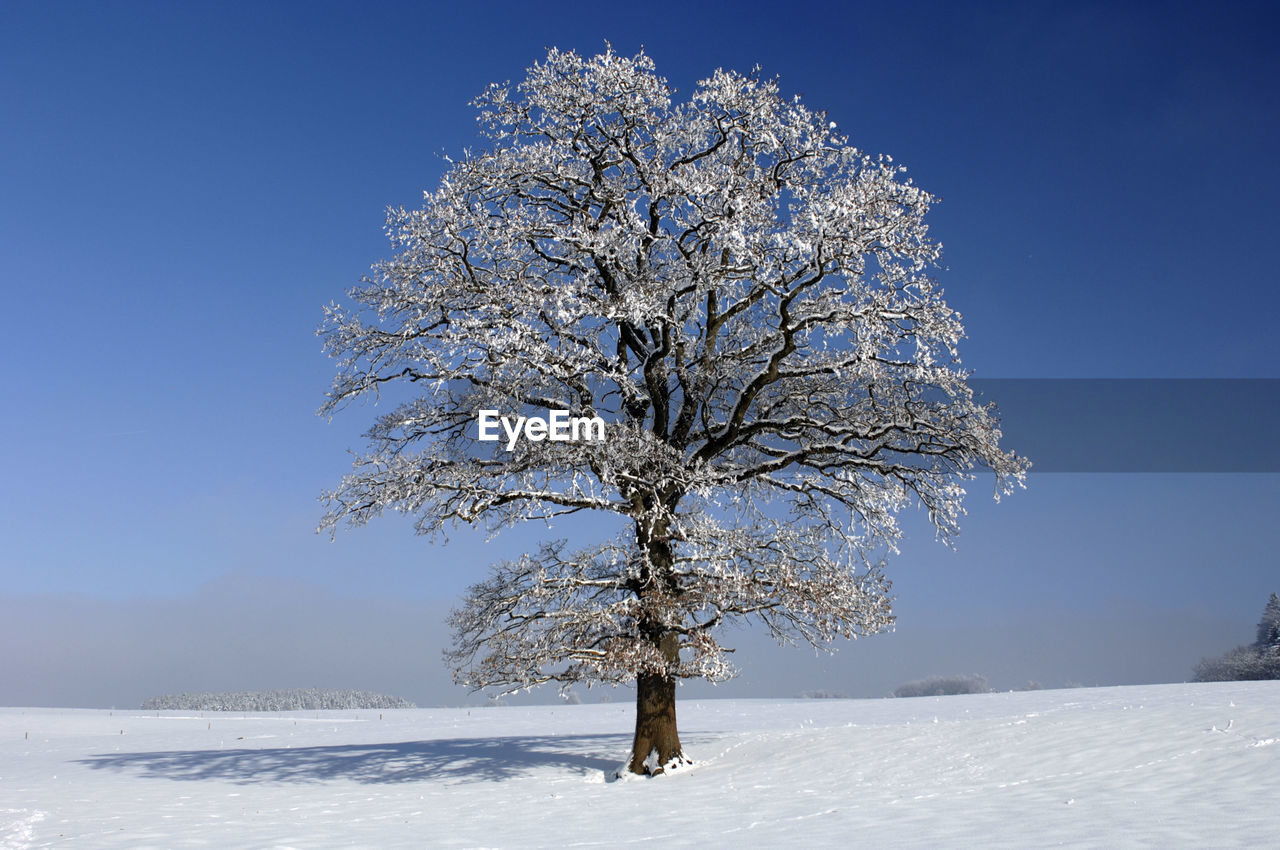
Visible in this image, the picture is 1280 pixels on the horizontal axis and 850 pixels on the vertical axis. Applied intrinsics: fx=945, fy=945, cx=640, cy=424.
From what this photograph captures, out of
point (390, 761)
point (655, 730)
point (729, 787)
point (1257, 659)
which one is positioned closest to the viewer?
point (729, 787)

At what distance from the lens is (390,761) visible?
18656 millimetres

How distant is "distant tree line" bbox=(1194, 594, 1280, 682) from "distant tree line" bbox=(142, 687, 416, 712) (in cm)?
3525

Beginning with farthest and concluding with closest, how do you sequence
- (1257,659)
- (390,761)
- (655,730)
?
(1257,659)
(390,761)
(655,730)

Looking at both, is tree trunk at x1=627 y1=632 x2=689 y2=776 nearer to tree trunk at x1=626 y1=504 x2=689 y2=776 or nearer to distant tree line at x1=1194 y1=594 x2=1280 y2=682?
tree trunk at x1=626 y1=504 x2=689 y2=776

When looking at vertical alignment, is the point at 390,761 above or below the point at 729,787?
below

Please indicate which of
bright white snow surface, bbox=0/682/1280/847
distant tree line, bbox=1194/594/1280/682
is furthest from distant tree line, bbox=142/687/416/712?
distant tree line, bbox=1194/594/1280/682

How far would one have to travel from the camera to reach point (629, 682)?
14820 millimetres

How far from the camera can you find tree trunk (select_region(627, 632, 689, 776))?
1593 centimetres

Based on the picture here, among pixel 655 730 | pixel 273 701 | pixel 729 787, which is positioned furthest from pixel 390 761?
pixel 273 701

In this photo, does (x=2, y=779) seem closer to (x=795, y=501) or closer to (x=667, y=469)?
(x=667, y=469)
